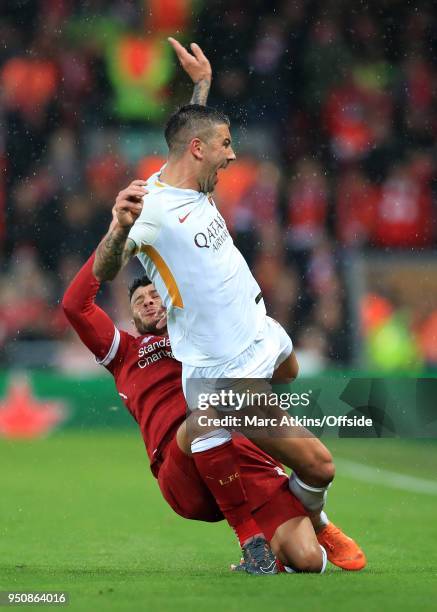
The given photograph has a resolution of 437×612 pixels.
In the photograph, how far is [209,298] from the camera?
5.09 m

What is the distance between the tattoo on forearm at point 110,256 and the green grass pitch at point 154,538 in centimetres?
120

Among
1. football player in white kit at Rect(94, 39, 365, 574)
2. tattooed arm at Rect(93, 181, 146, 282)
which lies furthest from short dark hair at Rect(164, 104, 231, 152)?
tattooed arm at Rect(93, 181, 146, 282)

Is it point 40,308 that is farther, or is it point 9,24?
Answer: point 9,24

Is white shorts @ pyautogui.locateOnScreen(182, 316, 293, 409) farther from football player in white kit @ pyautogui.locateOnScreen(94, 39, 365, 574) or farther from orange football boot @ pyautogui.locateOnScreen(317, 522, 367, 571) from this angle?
orange football boot @ pyautogui.locateOnScreen(317, 522, 367, 571)

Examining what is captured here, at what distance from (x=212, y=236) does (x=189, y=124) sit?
517 mm

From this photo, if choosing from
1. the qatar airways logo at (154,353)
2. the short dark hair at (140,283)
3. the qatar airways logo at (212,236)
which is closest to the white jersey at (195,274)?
the qatar airways logo at (212,236)

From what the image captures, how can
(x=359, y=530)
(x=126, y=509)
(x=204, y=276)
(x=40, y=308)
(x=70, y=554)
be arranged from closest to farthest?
1. (x=204, y=276)
2. (x=70, y=554)
3. (x=359, y=530)
4. (x=126, y=509)
5. (x=40, y=308)

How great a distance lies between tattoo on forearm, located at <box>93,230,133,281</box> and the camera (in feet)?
15.6

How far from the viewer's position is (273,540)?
5.36 meters

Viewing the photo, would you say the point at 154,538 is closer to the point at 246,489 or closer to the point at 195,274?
the point at 246,489

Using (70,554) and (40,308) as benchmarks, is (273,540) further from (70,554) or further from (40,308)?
(40,308)

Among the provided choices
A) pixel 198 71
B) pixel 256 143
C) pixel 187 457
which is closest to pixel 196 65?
pixel 198 71

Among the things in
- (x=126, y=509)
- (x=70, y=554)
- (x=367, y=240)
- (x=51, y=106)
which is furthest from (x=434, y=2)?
Answer: (x=70, y=554)

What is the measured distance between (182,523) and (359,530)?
110cm
